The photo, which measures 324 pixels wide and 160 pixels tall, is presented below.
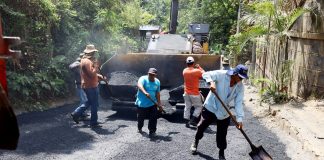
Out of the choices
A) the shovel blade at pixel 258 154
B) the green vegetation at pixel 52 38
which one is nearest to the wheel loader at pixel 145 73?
the green vegetation at pixel 52 38

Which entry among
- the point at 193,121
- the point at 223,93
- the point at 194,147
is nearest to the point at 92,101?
the point at 193,121

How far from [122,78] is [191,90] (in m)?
2.00

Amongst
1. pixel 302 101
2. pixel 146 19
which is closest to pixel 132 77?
pixel 302 101

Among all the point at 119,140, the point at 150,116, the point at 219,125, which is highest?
the point at 219,125

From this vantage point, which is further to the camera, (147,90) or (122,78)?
(122,78)

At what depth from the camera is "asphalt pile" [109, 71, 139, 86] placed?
8648mm

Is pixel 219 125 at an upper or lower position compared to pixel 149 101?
lower

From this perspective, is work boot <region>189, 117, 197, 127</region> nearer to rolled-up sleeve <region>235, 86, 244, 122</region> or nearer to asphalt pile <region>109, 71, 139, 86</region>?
asphalt pile <region>109, 71, 139, 86</region>

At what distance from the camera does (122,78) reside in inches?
346

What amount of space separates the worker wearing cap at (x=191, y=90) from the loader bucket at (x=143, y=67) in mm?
1308

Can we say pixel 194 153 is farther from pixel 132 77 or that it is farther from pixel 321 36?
pixel 321 36

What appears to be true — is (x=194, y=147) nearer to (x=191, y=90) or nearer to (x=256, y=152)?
(x=256, y=152)

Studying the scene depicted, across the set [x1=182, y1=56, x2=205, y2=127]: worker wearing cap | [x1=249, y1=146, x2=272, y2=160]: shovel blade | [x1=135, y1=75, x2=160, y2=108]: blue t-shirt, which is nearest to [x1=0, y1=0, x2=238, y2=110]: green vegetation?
[x1=135, y1=75, x2=160, y2=108]: blue t-shirt

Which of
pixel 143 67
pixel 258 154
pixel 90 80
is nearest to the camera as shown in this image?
pixel 258 154
